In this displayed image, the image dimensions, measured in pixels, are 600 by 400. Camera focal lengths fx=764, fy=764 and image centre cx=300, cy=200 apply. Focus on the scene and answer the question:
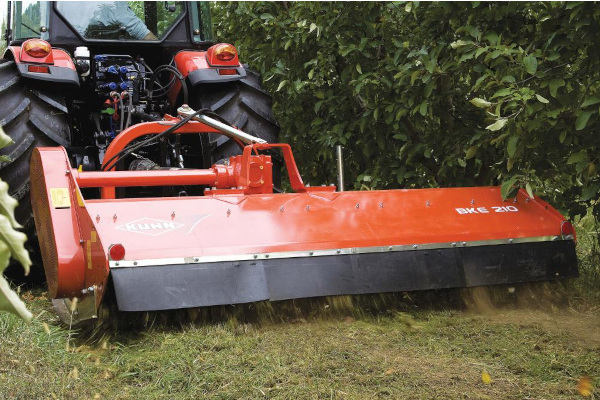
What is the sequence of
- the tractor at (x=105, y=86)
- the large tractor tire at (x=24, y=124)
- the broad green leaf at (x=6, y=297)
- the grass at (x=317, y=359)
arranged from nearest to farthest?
1. the broad green leaf at (x=6, y=297)
2. the grass at (x=317, y=359)
3. the large tractor tire at (x=24, y=124)
4. the tractor at (x=105, y=86)

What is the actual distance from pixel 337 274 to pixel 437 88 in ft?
5.87

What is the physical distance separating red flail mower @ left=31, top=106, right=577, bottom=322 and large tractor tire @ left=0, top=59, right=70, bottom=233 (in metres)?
0.31

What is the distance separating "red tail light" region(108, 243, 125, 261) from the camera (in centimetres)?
295

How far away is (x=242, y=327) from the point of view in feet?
10.1

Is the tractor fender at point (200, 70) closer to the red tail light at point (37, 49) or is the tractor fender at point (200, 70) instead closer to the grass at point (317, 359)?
the red tail light at point (37, 49)

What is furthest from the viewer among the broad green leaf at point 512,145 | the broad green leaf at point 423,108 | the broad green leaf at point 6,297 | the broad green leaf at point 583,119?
the broad green leaf at point 423,108

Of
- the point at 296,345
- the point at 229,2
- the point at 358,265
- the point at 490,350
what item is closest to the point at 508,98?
the point at 358,265

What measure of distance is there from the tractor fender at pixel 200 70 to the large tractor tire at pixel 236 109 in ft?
0.32

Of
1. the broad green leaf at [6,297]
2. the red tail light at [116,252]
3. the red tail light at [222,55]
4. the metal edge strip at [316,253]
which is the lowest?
the metal edge strip at [316,253]

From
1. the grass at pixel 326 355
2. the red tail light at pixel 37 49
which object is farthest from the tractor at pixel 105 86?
the grass at pixel 326 355

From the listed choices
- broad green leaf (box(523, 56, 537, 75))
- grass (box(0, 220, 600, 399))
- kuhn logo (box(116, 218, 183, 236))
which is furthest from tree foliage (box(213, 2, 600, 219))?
kuhn logo (box(116, 218, 183, 236))

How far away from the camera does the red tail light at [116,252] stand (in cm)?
295

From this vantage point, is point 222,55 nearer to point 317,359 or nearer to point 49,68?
point 49,68

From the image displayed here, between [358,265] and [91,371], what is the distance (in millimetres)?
1208
